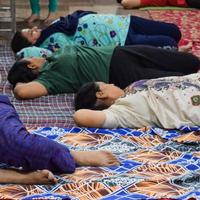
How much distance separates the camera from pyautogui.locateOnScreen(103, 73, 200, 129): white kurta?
2381mm

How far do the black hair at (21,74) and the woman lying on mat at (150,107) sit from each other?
1.88ft

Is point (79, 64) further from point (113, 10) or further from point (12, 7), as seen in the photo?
point (113, 10)

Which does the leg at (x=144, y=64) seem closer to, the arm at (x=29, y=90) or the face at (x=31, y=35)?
the arm at (x=29, y=90)

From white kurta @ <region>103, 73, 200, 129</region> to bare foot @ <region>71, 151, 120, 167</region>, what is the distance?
0.39m

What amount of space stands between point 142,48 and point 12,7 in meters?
1.90

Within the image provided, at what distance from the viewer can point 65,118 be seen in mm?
2666

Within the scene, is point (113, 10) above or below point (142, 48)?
below

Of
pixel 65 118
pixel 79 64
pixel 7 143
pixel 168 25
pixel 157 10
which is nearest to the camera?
pixel 7 143

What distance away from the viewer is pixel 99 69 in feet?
9.57

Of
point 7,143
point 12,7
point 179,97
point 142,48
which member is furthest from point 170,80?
point 12,7

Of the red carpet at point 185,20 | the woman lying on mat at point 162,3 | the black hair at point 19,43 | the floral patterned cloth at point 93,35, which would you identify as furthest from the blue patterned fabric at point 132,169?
the woman lying on mat at point 162,3

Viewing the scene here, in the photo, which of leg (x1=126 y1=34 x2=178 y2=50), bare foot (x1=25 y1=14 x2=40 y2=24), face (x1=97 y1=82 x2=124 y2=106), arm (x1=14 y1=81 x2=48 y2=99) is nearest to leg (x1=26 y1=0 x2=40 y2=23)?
bare foot (x1=25 y1=14 x2=40 y2=24)

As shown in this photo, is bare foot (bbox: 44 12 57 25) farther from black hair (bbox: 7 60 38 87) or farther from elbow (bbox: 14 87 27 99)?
elbow (bbox: 14 87 27 99)

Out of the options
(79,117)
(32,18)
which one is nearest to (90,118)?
(79,117)
